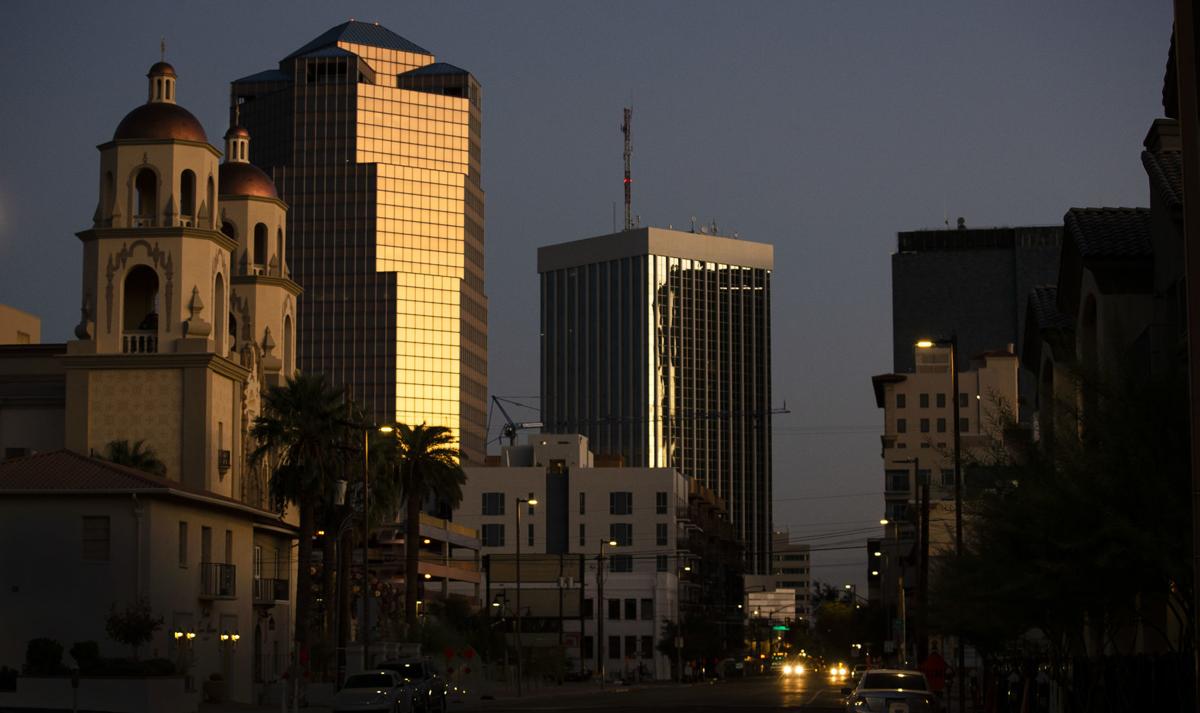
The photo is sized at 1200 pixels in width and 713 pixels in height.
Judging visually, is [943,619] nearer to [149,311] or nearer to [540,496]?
[149,311]

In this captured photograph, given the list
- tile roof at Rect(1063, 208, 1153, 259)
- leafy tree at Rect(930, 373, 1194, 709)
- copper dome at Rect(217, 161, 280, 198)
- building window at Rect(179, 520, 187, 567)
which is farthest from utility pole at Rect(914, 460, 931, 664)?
copper dome at Rect(217, 161, 280, 198)

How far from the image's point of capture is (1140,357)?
3278cm

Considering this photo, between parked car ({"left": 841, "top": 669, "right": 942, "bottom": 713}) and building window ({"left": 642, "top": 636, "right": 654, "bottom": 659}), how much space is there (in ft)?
377

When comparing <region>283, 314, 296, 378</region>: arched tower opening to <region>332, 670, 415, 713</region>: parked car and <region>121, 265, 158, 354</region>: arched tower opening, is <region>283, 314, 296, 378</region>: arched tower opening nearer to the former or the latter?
<region>121, 265, 158, 354</region>: arched tower opening

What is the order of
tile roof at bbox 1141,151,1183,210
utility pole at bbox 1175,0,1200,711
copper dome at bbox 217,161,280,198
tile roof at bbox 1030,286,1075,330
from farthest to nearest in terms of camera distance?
1. copper dome at bbox 217,161,280,198
2. tile roof at bbox 1030,286,1075,330
3. tile roof at bbox 1141,151,1183,210
4. utility pole at bbox 1175,0,1200,711

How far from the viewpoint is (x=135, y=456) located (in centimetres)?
7156

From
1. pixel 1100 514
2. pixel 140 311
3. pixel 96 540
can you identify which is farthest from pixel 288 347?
pixel 1100 514

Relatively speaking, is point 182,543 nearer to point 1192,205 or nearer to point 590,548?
point 1192,205

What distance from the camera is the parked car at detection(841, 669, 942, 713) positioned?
34281 mm

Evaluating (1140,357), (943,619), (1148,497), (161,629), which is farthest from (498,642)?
(1148,497)

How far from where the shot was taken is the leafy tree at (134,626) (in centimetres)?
5366

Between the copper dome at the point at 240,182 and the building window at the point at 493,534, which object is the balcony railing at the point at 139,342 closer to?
the copper dome at the point at 240,182

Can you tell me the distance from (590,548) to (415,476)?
80184mm

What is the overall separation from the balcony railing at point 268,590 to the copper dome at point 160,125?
1972cm
